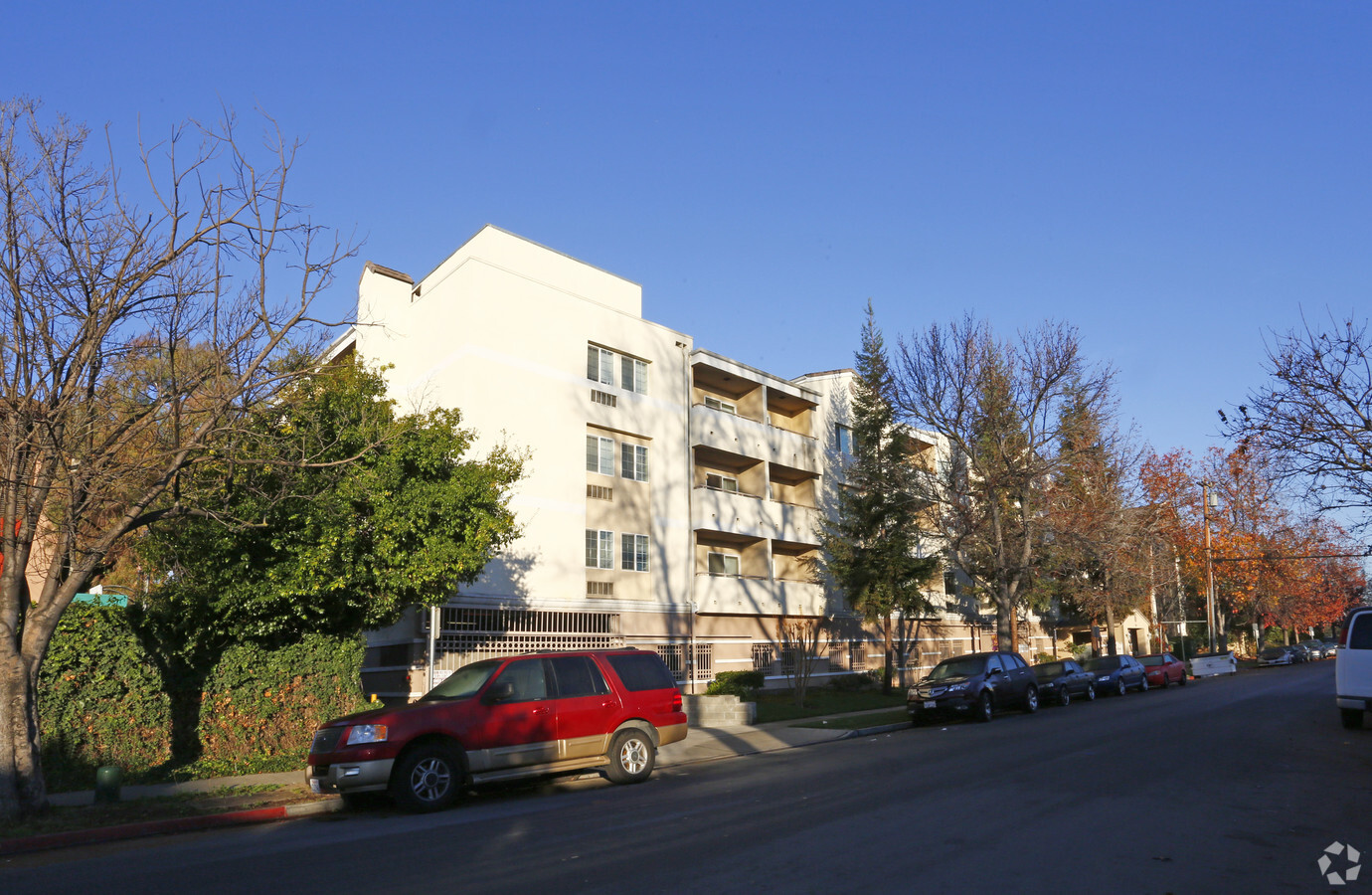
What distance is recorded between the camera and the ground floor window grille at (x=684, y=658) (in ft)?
94.4

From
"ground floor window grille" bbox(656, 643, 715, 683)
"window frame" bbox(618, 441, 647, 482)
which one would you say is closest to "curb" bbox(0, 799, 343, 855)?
"ground floor window grille" bbox(656, 643, 715, 683)

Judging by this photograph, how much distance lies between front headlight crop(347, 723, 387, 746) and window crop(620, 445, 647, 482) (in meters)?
A: 17.9

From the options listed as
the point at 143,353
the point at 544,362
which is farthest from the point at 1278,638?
the point at 143,353

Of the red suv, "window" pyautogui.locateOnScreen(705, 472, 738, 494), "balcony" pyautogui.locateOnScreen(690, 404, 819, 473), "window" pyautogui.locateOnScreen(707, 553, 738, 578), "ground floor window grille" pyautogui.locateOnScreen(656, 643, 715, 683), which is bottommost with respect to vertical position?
"ground floor window grille" pyautogui.locateOnScreen(656, 643, 715, 683)

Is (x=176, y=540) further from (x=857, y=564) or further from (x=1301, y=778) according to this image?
(x=857, y=564)

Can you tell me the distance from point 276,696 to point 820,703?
1725 cm

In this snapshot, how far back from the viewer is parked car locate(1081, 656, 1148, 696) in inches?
1239

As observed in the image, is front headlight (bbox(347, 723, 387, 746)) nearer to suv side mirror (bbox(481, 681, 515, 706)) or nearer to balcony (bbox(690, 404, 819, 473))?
suv side mirror (bbox(481, 681, 515, 706))

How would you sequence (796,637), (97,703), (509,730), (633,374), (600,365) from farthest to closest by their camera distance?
(796,637)
(633,374)
(600,365)
(97,703)
(509,730)

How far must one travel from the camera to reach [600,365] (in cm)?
2842

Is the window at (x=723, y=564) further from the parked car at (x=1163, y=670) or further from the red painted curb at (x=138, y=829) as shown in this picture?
the red painted curb at (x=138, y=829)

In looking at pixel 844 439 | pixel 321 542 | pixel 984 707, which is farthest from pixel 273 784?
pixel 844 439

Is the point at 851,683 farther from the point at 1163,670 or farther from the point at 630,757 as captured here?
the point at 630,757

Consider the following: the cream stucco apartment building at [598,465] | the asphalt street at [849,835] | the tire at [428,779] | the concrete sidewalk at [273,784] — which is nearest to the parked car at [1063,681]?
the concrete sidewalk at [273,784]
